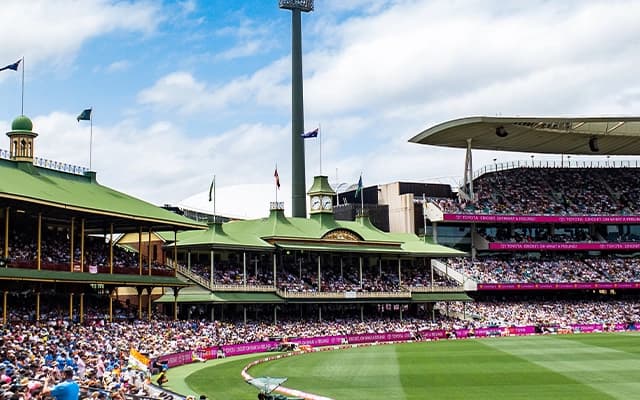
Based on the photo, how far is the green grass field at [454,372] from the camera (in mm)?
35469

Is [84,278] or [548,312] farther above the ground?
[84,278]

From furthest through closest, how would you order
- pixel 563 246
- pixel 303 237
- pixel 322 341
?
pixel 563 246, pixel 303 237, pixel 322 341

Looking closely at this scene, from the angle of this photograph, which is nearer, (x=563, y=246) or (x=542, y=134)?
(x=563, y=246)

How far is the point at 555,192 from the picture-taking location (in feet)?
350

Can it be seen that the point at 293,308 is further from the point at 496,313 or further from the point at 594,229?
the point at 594,229

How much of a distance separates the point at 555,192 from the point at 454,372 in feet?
222

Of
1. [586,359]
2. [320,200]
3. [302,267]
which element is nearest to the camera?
[586,359]

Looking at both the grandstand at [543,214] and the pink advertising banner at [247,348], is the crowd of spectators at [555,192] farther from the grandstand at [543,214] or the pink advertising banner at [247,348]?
the pink advertising banner at [247,348]

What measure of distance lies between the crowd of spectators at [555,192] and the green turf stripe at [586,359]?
3096 cm

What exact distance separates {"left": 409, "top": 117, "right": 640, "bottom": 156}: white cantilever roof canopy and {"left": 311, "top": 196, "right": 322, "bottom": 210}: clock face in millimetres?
17621

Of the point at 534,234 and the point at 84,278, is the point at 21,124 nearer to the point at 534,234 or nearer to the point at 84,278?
the point at 84,278

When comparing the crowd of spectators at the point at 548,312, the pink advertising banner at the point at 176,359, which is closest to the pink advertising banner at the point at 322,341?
the pink advertising banner at the point at 176,359

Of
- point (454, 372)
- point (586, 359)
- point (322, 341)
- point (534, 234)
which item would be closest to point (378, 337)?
point (322, 341)

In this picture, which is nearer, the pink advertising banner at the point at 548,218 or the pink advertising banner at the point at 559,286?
the pink advertising banner at the point at 559,286
